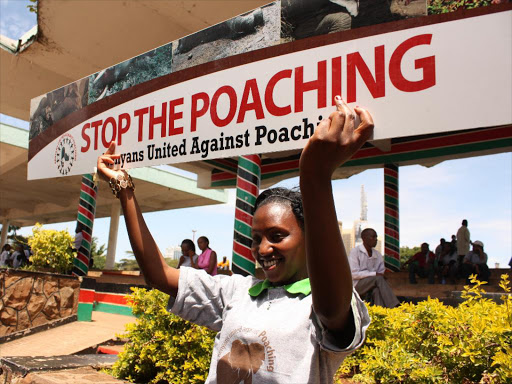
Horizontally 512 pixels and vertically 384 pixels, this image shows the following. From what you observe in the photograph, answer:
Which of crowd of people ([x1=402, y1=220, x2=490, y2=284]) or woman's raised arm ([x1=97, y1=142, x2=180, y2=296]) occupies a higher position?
crowd of people ([x1=402, y1=220, x2=490, y2=284])

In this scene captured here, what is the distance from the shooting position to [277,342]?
1.34 m

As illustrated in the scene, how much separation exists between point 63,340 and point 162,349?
120 inches

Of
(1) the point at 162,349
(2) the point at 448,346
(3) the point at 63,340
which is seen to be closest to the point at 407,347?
(2) the point at 448,346

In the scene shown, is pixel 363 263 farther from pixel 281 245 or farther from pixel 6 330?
pixel 6 330

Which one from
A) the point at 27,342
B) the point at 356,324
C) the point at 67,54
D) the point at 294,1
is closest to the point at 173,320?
the point at 294,1

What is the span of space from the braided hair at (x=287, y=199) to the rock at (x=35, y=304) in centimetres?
642

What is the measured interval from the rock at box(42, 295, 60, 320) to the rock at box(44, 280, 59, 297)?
0.25ft

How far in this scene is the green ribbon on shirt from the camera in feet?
4.64

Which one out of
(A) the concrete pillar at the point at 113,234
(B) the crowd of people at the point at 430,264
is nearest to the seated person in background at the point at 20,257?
(B) the crowd of people at the point at 430,264

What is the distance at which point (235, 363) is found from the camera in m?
1.40

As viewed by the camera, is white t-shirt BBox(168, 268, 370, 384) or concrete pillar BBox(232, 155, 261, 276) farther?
concrete pillar BBox(232, 155, 261, 276)

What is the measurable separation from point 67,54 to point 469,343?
10.7 meters

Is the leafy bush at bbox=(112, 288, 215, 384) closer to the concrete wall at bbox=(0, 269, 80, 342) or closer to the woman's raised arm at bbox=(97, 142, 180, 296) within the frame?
the woman's raised arm at bbox=(97, 142, 180, 296)

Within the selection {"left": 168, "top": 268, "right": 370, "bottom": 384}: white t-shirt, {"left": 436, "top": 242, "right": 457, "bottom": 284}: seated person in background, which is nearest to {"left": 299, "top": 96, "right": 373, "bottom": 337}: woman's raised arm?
{"left": 168, "top": 268, "right": 370, "bottom": 384}: white t-shirt
